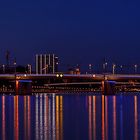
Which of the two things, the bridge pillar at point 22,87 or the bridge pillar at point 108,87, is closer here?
the bridge pillar at point 108,87

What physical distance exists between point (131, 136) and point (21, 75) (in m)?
60.3

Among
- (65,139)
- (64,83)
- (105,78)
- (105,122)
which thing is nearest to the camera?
(65,139)

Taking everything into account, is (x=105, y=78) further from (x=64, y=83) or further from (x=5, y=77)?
(x=64, y=83)

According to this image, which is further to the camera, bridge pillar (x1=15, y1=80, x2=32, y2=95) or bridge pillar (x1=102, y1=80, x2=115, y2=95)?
bridge pillar (x1=15, y1=80, x2=32, y2=95)

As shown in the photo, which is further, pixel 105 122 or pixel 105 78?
pixel 105 78

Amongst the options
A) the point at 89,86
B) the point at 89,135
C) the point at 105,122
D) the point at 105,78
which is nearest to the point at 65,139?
the point at 89,135

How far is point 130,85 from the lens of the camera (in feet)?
354

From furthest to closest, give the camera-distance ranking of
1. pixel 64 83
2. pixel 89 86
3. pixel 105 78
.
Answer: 1. pixel 89 86
2. pixel 64 83
3. pixel 105 78

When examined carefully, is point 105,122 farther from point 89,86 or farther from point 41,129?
point 89,86

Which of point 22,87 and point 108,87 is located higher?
point 108,87

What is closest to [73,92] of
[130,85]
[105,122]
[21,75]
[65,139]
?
[130,85]

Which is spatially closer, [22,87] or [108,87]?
[108,87]

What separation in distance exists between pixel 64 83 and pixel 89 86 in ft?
33.1

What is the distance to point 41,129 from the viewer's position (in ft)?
86.6
